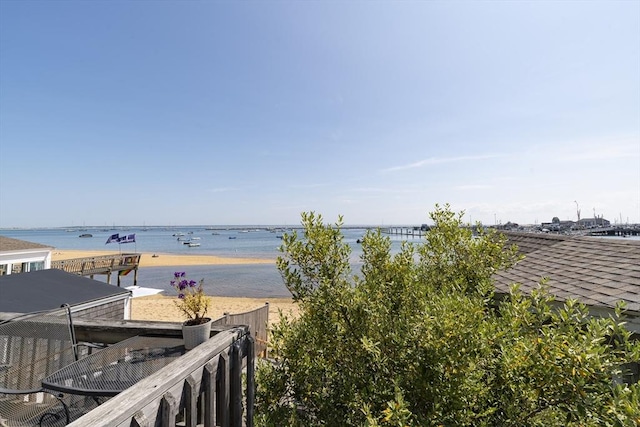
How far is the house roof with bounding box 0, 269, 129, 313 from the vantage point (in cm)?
386

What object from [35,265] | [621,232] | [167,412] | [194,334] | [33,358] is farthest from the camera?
[621,232]

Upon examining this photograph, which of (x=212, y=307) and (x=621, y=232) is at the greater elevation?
(x=621, y=232)

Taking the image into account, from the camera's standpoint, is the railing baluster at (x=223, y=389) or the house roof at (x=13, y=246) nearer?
the railing baluster at (x=223, y=389)

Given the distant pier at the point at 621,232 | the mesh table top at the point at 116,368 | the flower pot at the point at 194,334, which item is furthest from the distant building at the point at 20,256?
the distant pier at the point at 621,232

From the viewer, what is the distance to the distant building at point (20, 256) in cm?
1263

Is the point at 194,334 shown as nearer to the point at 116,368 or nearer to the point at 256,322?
the point at 116,368

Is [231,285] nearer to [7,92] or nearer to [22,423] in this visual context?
[7,92]

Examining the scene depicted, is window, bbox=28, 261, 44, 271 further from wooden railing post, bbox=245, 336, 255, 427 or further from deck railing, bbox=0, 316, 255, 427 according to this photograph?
wooden railing post, bbox=245, 336, 255, 427

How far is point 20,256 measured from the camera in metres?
13.2

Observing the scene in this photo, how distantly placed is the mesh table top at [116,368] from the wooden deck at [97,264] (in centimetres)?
1931

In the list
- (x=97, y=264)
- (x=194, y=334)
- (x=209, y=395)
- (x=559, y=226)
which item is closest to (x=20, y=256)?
(x=97, y=264)

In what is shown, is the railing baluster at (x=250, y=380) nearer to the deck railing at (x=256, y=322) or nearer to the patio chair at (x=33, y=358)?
the patio chair at (x=33, y=358)

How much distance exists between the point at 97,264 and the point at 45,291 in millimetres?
19152

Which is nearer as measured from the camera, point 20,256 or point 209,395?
point 209,395
